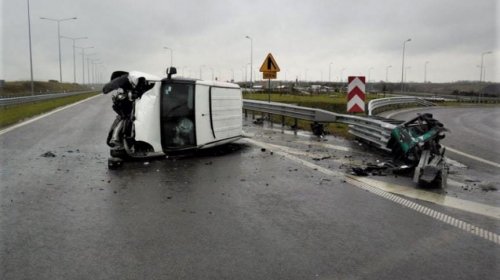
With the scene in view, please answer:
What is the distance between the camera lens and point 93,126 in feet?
56.2

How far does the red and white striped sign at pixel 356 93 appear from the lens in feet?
45.8

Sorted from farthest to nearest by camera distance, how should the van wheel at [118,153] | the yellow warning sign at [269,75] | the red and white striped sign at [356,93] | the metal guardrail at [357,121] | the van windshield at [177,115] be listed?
the yellow warning sign at [269,75] → the red and white striped sign at [356,93] → the metal guardrail at [357,121] → the van windshield at [177,115] → the van wheel at [118,153]

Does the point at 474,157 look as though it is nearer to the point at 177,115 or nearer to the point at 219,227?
the point at 177,115

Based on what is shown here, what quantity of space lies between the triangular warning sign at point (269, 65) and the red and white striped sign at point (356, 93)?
7.70m

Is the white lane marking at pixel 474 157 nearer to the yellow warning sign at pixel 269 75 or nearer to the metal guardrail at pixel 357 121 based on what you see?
the metal guardrail at pixel 357 121

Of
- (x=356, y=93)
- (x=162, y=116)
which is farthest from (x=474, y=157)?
(x=162, y=116)

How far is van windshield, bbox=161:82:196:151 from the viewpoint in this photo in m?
9.84

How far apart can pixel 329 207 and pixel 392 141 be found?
3.85 metres

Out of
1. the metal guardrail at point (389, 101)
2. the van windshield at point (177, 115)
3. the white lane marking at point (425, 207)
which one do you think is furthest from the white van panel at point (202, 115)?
the metal guardrail at point (389, 101)

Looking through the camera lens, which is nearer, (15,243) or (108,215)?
(15,243)

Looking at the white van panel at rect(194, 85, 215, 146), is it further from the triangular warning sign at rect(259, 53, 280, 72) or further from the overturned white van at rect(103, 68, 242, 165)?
the triangular warning sign at rect(259, 53, 280, 72)

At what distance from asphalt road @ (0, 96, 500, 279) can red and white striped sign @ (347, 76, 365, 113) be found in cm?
548

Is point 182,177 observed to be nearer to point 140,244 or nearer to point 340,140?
point 140,244

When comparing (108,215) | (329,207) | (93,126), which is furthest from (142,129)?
(93,126)
